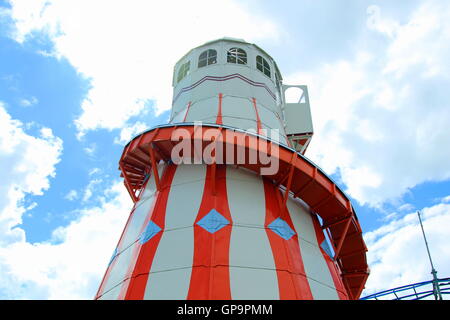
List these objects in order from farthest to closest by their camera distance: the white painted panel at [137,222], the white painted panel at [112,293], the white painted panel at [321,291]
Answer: the white painted panel at [137,222]
the white painted panel at [321,291]
the white painted panel at [112,293]

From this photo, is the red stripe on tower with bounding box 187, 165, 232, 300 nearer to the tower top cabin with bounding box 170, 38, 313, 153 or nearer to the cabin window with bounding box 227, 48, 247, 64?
the tower top cabin with bounding box 170, 38, 313, 153

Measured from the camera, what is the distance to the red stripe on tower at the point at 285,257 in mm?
12602

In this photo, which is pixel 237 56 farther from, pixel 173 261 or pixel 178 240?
pixel 173 261

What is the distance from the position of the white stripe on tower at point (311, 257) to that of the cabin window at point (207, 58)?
34.4 ft

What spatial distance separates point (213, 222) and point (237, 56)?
12645mm

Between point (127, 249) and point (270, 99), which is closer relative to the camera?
point (127, 249)

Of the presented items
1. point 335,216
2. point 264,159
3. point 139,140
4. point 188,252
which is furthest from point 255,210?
point 139,140

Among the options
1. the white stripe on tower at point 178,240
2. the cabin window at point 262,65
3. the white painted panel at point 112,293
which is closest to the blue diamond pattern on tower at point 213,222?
the white stripe on tower at point 178,240

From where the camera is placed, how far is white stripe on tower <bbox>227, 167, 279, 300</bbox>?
39.9 ft

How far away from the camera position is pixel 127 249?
49.3ft

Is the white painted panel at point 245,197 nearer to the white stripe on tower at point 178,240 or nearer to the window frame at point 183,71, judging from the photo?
the white stripe on tower at point 178,240

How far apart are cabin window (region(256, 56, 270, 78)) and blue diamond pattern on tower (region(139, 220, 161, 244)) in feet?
41.5
